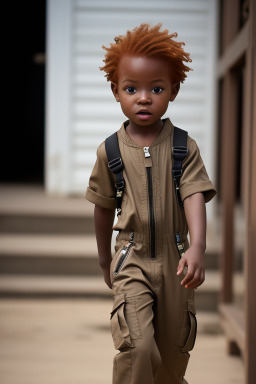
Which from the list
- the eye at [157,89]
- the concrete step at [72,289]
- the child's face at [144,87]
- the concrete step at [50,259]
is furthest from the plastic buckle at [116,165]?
the concrete step at [50,259]

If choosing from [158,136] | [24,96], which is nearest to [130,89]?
[158,136]

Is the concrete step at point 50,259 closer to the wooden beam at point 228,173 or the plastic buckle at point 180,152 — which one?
the wooden beam at point 228,173

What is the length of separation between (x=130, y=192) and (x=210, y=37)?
4.56m

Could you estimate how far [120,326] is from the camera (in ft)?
6.33

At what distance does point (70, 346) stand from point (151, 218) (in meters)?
2.18

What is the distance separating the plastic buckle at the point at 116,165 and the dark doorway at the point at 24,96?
930 centimetres

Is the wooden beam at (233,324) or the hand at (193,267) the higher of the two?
the hand at (193,267)

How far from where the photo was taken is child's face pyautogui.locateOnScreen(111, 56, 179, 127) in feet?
6.35

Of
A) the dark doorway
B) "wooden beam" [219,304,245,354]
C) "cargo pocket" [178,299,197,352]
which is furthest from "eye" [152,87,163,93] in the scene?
the dark doorway

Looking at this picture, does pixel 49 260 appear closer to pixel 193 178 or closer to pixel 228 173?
pixel 228 173

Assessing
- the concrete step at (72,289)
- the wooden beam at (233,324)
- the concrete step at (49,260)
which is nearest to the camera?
the wooden beam at (233,324)

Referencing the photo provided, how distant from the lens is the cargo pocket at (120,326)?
191 centimetres

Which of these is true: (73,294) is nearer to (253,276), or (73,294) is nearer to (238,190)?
(253,276)

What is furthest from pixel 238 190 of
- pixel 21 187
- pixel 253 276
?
pixel 253 276
